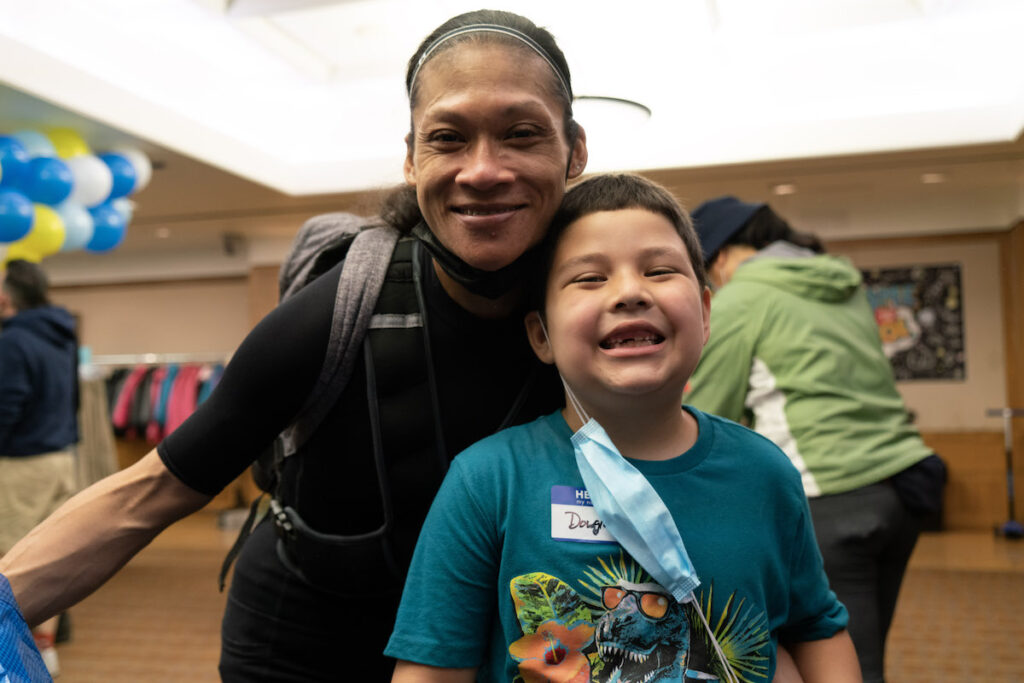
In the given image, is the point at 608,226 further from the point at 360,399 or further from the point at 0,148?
the point at 0,148

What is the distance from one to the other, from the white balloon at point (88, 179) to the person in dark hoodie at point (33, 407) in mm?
788

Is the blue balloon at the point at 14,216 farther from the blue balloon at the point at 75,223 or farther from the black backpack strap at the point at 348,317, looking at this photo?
the black backpack strap at the point at 348,317

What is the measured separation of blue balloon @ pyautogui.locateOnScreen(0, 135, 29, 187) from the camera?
429 cm

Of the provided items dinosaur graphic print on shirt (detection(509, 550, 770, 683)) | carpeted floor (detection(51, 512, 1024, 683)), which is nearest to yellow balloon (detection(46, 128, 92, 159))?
carpeted floor (detection(51, 512, 1024, 683))

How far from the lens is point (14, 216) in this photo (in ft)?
13.6

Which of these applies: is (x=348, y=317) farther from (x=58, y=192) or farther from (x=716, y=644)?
(x=58, y=192)

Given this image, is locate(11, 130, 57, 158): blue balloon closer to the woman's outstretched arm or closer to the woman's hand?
the woman's outstretched arm

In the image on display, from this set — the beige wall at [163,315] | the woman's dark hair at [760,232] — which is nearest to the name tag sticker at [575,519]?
the woman's dark hair at [760,232]

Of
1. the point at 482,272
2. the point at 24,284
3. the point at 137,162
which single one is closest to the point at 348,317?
the point at 482,272

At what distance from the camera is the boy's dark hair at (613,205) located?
1098 mm

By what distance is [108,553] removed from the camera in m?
1.15

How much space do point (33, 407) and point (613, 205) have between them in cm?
396

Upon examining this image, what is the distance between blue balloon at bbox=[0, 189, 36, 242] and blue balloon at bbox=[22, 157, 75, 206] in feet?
0.64

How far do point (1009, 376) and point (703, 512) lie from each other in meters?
8.29
